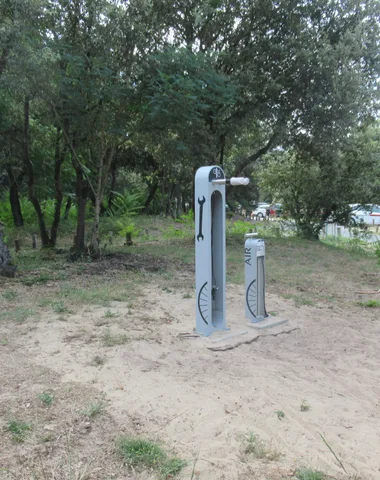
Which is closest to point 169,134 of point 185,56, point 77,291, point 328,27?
point 185,56

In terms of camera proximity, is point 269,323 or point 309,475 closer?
point 309,475

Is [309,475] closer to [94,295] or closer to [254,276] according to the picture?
[254,276]

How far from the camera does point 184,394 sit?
395 centimetres

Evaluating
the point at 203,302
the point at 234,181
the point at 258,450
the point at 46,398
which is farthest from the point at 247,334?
the point at 46,398

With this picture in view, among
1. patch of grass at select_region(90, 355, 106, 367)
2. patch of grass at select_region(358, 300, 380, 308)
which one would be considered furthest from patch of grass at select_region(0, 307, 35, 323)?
patch of grass at select_region(358, 300, 380, 308)

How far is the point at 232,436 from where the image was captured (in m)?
3.32

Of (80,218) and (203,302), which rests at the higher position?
(80,218)

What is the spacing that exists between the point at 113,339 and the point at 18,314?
1576mm

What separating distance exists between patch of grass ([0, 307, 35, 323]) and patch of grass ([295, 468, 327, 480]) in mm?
3942

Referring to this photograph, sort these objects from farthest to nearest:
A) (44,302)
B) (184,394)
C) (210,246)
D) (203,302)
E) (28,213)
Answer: (28,213) → (44,302) → (203,302) → (210,246) → (184,394)

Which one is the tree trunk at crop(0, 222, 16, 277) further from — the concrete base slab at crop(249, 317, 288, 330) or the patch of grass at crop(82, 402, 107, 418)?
the patch of grass at crop(82, 402, 107, 418)

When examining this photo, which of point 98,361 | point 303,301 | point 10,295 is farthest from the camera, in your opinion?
point 303,301

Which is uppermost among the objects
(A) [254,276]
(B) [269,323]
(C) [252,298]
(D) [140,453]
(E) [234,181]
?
(E) [234,181]

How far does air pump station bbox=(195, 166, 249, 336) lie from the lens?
5371 millimetres
